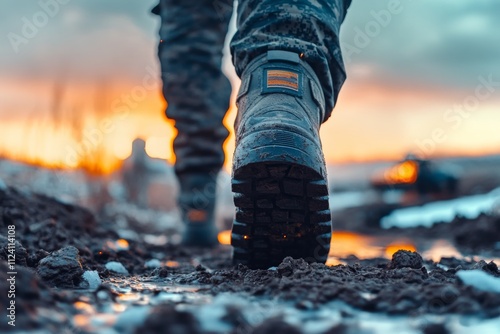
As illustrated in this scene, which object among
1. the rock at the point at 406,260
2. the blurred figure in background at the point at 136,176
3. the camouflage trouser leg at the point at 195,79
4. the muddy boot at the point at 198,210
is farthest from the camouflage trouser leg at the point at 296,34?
the blurred figure in background at the point at 136,176

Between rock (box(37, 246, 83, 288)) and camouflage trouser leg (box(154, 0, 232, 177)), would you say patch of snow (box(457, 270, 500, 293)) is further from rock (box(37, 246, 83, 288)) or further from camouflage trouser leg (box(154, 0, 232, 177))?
camouflage trouser leg (box(154, 0, 232, 177))

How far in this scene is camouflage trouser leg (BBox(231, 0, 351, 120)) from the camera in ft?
5.73

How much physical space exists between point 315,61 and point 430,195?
9480 mm

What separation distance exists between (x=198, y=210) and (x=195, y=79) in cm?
74

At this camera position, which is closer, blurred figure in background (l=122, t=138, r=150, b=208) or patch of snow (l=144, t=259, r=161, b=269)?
patch of snow (l=144, t=259, r=161, b=269)

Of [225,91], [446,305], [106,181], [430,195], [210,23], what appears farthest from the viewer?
[430,195]

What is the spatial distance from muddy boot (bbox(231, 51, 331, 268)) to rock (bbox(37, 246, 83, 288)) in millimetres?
452

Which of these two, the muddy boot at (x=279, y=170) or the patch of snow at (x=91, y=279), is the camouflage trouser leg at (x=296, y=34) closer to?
the muddy boot at (x=279, y=170)

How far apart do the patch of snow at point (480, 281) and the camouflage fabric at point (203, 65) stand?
0.90 m

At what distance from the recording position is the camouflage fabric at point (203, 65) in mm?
1863

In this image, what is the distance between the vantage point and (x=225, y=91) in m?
3.14

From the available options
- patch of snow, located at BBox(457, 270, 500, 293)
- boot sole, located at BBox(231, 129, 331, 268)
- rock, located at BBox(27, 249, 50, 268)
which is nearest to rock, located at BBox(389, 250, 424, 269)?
boot sole, located at BBox(231, 129, 331, 268)

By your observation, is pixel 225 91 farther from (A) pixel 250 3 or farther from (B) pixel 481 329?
(B) pixel 481 329

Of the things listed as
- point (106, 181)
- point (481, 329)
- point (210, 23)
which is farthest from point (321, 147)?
point (106, 181)
